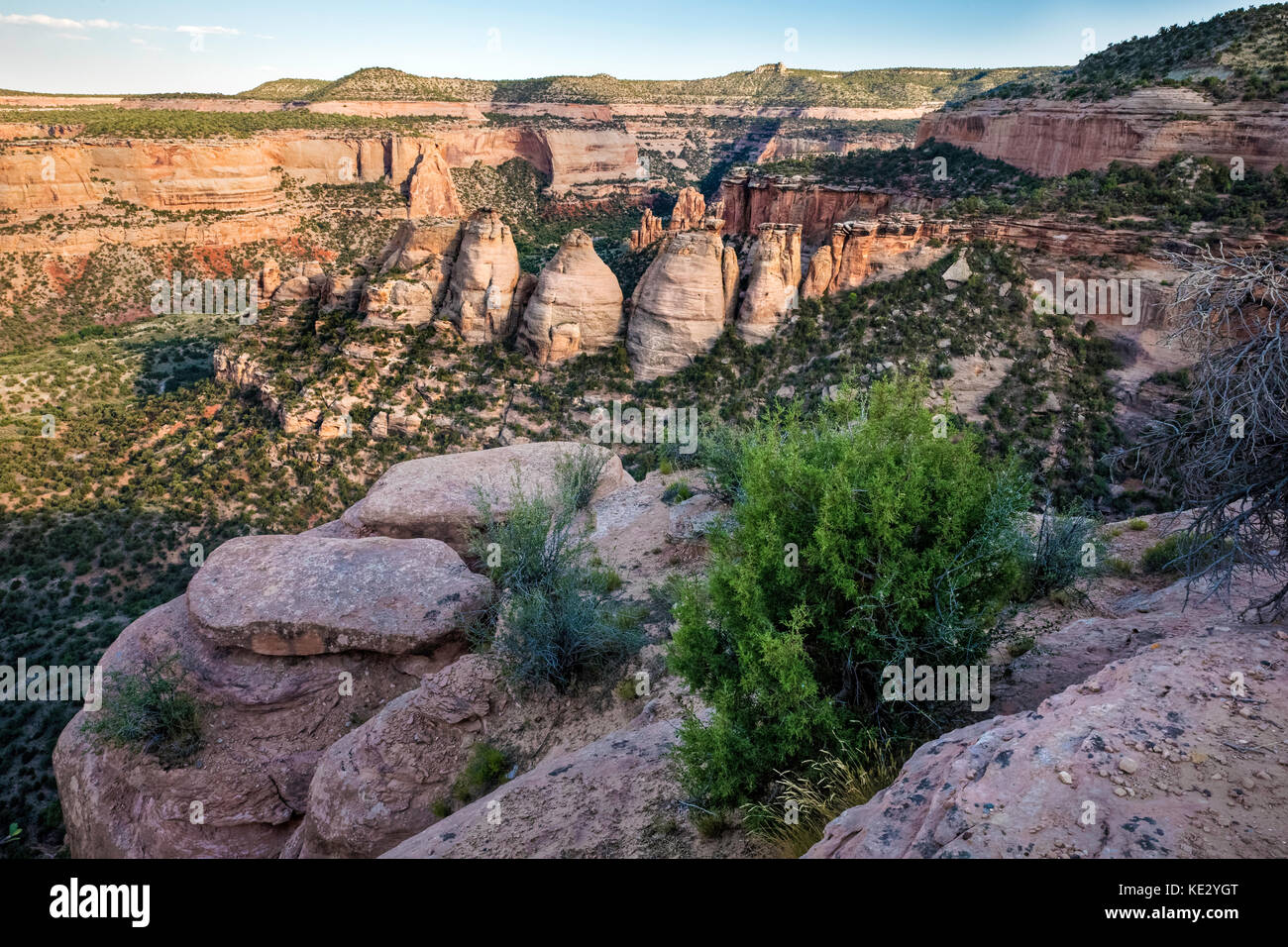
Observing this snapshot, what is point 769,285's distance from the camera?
29344mm

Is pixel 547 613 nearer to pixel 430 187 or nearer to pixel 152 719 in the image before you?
pixel 152 719

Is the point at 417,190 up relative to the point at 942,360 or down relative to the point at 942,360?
up

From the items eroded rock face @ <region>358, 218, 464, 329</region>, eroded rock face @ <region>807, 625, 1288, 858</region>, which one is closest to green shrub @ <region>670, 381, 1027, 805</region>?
eroded rock face @ <region>807, 625, 1288, 858</region>

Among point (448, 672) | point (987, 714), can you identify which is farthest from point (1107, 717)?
point (448, 672)

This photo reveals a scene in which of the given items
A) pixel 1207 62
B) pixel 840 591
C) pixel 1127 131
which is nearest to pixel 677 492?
pixel 840 591

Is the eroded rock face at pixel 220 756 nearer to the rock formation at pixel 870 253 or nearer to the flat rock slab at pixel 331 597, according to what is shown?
the flat rock slab at pixel 331 597

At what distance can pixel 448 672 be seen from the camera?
34.4 ft

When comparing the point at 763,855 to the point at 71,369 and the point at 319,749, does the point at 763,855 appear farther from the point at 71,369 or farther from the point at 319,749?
the point at 71,369

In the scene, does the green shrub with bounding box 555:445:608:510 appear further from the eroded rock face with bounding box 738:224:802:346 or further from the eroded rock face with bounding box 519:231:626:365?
the eroded rock face with bounding box 738:224:802:346

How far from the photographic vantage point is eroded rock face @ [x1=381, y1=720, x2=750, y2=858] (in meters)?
6.18

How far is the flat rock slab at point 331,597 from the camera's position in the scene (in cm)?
1207

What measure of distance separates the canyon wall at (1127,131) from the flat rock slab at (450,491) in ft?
90.8

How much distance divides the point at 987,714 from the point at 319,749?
11.0 metres

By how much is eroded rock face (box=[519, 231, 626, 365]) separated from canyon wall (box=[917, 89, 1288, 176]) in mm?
23092
